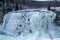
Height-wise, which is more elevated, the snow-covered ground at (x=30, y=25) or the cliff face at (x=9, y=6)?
the cliff face at (x=9, y=6)

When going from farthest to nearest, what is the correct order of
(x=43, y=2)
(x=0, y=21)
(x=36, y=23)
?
1. (x=43, y=2)
2. (x=0, y=21)
3. (x=36, y=23)

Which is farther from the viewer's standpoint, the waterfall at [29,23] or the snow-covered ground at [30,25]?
the waterfall at [29,23]

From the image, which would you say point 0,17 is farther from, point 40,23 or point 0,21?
point 40,23

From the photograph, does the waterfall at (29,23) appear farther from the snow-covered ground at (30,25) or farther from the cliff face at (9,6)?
the cliff face at (9,6)

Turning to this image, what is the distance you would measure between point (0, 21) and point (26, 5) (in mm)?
1289

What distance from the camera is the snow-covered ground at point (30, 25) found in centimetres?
455

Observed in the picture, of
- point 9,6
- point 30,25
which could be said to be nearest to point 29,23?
point 30,25

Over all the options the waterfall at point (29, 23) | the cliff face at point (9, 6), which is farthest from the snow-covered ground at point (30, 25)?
the cliff face at point (9, 6)

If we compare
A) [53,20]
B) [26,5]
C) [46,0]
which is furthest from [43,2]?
[53,20]

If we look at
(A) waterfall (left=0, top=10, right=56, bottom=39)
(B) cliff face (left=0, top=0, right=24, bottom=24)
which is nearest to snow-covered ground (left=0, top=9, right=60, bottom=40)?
(A) waterfall (left=0, top=10, right=56, bottom=39)

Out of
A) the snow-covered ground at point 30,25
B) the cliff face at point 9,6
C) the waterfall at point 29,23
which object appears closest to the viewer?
the snow-covered ground at point 30,25

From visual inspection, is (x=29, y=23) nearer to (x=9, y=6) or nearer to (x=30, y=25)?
(x=30, y=25)

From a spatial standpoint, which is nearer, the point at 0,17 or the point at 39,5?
the point at 0,17

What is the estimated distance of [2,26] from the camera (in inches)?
199
